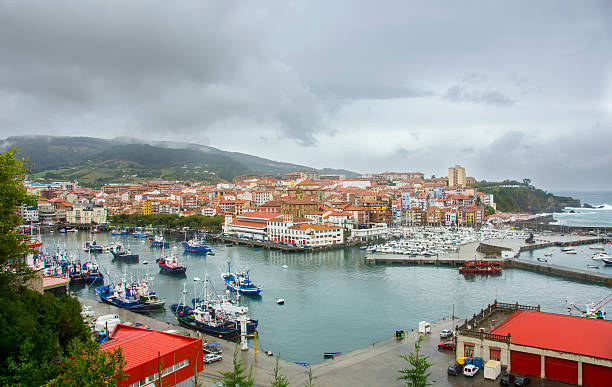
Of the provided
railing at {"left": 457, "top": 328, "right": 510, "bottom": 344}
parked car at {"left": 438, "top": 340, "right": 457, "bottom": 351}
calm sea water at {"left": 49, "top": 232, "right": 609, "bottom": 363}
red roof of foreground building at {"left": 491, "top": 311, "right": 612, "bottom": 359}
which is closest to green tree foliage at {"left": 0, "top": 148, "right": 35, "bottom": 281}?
calm sea water at {"left": 49, "top": 232, "right": 609, "bottom": 363}

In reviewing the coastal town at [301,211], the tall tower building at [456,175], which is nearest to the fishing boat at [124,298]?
the coastal town at [301,211]

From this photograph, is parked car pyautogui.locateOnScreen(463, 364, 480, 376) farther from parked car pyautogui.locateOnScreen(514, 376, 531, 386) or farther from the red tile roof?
the red tile roof

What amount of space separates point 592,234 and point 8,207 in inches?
1988

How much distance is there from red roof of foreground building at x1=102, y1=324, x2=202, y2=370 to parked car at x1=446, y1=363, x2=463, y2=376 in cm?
570

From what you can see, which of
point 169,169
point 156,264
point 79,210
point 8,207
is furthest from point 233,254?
point 169,169

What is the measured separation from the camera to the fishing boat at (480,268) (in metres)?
27.2

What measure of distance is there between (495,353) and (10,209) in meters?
11.3

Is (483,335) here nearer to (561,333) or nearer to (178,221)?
(561,333)

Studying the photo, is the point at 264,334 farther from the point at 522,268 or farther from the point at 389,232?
the point at 389,232

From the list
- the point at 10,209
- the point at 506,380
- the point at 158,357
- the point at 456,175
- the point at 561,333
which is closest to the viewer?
the point at 158,357

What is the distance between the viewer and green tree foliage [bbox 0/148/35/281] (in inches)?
376

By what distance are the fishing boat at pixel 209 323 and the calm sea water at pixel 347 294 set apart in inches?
43.8

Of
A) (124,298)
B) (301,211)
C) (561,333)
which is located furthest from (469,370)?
(301,211)

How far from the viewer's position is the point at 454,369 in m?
10.3
